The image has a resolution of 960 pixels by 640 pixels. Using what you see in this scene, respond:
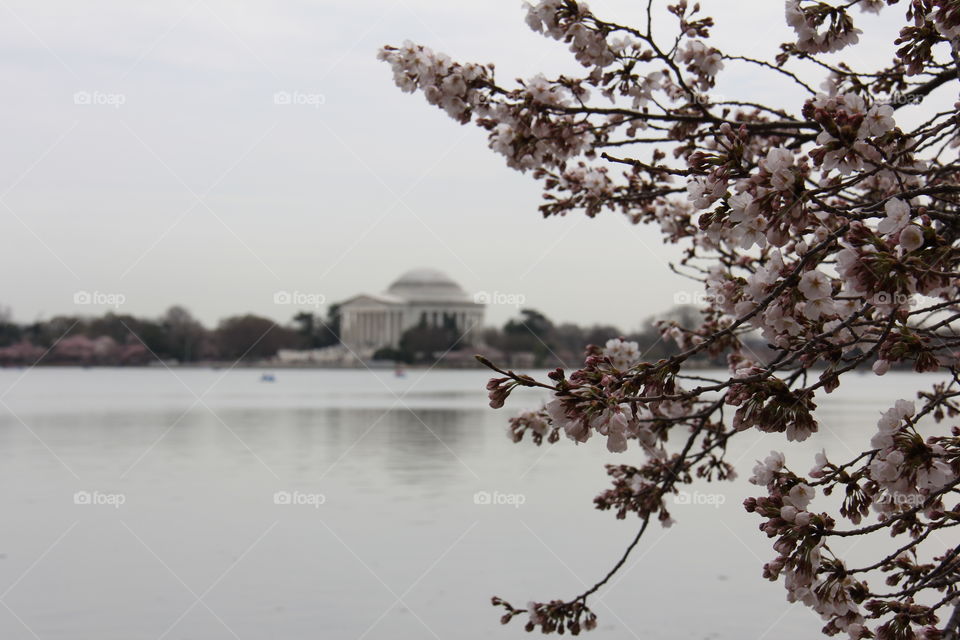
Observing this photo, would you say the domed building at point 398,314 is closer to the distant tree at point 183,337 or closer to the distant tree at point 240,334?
the distant tree at point 240,334

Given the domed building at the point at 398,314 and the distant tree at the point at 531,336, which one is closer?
the distant tree at the point at 531,336

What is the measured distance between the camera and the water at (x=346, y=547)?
6426mm

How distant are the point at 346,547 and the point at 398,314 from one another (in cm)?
9021

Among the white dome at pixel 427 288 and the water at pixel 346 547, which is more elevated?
the white dome at pixel 427 288

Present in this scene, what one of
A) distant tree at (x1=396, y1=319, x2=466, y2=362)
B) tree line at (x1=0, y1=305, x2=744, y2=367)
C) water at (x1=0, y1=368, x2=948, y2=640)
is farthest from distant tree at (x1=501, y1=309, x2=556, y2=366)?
water at (x1=0, y1=368, x2=948, y2=640)

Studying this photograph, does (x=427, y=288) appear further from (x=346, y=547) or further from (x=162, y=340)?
(x=346, y=547)

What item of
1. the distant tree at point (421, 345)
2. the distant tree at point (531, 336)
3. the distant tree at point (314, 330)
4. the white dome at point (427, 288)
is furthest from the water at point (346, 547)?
the white dome at point (427, 288)

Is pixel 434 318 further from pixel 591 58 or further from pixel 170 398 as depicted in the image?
pixel 591 58

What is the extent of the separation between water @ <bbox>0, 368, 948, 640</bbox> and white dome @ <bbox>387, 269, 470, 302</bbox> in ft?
283

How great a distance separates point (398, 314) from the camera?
323 ft

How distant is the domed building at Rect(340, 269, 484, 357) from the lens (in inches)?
3821

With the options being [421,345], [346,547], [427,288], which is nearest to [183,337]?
[421,345]

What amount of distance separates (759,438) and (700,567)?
32.4ft

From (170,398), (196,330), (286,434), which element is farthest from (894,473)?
(196,330)
